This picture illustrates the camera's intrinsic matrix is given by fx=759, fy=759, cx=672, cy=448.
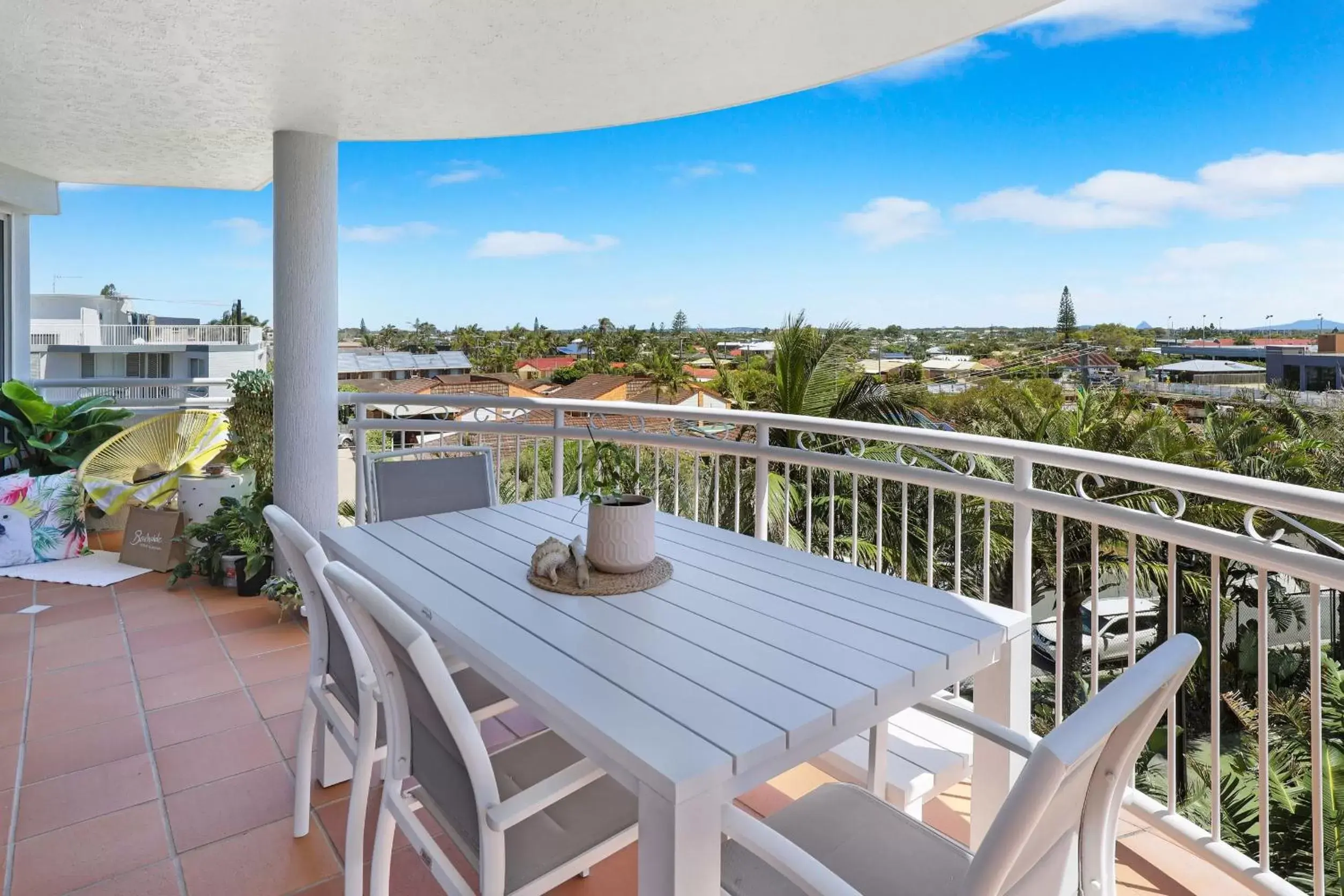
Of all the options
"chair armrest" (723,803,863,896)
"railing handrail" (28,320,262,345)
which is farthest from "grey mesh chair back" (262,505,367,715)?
"railing handrail" (28,320,262,345)

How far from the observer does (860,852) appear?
125 cm

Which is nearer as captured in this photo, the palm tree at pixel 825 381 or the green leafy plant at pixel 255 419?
the green leafy plant at pixel 255 419

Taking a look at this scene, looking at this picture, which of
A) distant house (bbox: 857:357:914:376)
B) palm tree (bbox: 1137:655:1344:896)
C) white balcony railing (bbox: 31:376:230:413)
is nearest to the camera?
palm tree (bbox: 1137:655:1344:896)

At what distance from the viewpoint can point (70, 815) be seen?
6.82 feet

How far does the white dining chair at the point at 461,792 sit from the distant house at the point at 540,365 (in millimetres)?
18498

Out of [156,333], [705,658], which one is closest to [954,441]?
[705,658]

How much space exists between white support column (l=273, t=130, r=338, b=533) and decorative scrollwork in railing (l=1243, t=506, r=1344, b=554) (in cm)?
363

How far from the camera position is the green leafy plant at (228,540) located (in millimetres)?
3855

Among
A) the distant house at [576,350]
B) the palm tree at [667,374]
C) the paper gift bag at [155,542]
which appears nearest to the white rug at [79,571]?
the paper gift bag at [155,542]

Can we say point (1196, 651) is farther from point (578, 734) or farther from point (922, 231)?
point (922, 231)

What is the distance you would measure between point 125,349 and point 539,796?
11796 millimetres

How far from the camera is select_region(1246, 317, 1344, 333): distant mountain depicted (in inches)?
1003

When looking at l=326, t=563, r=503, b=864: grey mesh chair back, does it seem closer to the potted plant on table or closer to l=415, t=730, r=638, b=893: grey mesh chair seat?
l=415, t=730, r=638, b=893: grey mesh chair seat

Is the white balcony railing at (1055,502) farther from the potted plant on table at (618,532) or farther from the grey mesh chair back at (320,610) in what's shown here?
the grey mesh chair back at (320,610)
